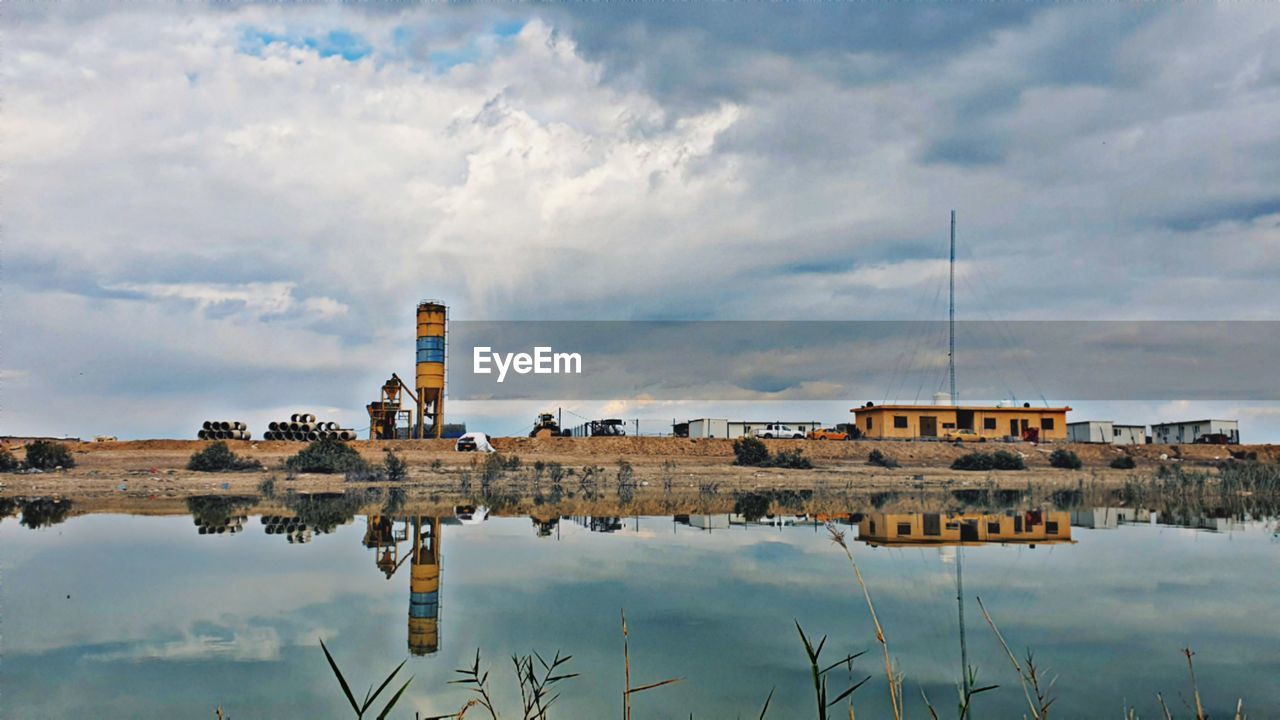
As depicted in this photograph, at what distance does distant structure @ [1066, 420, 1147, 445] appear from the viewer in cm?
6706

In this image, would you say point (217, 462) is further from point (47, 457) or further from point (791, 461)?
point (791, 461)

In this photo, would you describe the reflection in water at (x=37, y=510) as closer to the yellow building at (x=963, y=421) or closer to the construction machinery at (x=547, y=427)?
the construction machinery at (x=547, y=427)

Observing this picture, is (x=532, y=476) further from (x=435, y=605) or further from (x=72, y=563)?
(x=435, y=605)

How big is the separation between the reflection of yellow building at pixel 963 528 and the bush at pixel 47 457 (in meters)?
41.8

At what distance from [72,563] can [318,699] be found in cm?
1356

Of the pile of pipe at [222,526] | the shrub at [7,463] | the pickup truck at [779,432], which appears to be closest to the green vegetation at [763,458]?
the pickup truck at [779,432]

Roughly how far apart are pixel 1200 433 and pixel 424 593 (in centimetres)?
7273

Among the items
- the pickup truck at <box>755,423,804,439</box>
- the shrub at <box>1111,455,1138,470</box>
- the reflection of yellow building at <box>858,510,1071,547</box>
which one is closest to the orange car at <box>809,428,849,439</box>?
the pickup truck at <box>755,423,804,439</box>

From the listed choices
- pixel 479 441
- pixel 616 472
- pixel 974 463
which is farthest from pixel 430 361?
pixel 974 463

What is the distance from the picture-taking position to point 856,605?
1484 centimetres

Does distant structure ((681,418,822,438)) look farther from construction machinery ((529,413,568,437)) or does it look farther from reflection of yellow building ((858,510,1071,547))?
reflection of yellow building ((858,510,1071,547))

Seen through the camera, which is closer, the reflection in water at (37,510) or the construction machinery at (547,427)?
the reflection in water at (37,510)

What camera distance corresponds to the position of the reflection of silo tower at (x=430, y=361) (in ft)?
190

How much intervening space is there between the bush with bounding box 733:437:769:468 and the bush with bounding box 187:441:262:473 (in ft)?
89.4
